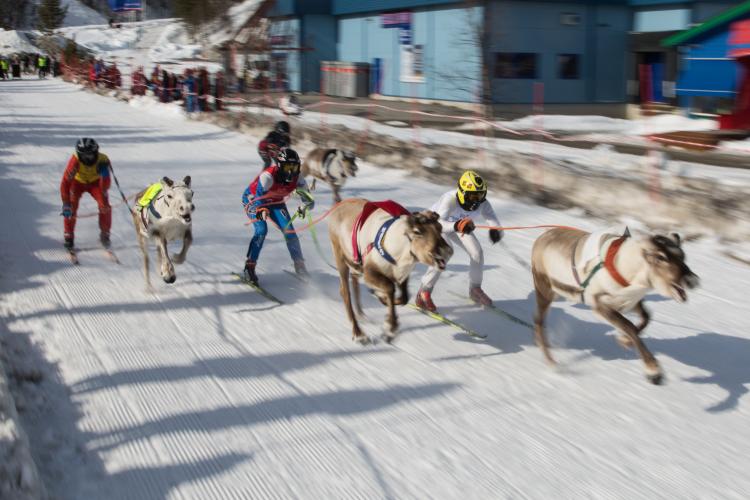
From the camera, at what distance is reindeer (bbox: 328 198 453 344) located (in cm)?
666

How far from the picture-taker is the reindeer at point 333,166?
1423cm

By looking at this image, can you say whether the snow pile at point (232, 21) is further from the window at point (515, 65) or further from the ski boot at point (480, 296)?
the ski boot at point (480, 296)

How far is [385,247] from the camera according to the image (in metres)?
7.07

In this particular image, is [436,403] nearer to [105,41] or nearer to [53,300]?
[53,300]

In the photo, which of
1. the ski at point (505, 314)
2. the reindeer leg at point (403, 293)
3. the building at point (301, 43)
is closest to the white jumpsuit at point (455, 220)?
the ski at point (505, 314)

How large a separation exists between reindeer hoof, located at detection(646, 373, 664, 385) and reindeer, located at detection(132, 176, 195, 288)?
193 inches

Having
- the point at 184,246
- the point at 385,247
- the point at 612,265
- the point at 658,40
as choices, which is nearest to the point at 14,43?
the point at 658,40

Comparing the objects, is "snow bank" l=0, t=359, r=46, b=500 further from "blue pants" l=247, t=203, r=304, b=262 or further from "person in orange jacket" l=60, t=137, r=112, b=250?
"person in orange jacket" l=60, t=137, r=112, b=250

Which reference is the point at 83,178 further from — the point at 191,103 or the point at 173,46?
the point at 173,46

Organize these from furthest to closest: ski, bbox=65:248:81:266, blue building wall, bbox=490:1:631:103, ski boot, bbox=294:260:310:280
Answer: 1. blue building wall, bbox=490:1:631:103
2. ski, bbox=65:248:81:266
3. ski boot, bbox=294:260:310:280

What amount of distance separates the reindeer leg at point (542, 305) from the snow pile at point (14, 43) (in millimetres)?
85200

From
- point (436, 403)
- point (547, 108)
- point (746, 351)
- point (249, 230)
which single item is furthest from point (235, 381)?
point (547, 108)

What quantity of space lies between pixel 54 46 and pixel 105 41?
5603 mm

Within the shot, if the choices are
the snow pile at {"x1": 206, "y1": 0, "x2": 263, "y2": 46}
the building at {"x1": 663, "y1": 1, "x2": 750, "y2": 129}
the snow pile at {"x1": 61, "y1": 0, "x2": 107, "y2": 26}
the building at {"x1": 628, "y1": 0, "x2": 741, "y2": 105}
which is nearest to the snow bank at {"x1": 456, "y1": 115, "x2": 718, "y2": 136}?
the building at {"x1": 663, "y1": 1, "x2": 750, "y2": 129}
